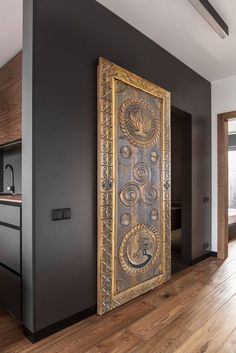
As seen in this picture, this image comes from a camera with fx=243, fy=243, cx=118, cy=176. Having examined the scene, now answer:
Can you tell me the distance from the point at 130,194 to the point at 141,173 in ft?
0.95

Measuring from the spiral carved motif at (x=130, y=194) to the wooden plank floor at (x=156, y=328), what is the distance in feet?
3.33

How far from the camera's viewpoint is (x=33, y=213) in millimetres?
1830

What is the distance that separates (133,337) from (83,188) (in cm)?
126

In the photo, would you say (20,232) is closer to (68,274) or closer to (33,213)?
(33,213)

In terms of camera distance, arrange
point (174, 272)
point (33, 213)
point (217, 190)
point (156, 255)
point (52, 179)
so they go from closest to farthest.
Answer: point (33, 213), point (52, 179), point (156, 255), point (174, 272), point (217, 190)

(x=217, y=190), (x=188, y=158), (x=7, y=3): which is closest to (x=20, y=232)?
(x=7, y=3)

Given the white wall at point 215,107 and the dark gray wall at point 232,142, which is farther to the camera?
the dark gray wall at point 232,142

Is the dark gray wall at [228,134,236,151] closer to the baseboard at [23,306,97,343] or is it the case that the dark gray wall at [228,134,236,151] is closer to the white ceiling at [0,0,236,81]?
the white ceiling at [0,0,236,81]

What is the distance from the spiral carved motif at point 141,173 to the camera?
258 cm

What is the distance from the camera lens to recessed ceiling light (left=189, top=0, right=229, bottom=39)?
2.13 metres

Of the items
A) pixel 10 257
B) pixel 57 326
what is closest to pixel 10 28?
pixel 10 257

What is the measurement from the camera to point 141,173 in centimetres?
265

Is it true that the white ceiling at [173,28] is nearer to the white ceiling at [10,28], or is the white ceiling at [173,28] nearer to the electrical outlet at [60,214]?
the white ceiling at [10,28]

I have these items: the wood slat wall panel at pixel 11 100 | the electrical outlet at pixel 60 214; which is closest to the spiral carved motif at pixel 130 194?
the electrical outlet at pixel 60 214
